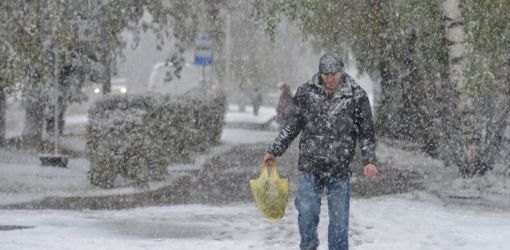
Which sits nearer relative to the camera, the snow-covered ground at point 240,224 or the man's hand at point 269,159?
the man's hand at point 269,159

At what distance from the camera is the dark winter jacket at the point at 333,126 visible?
25.9 feet

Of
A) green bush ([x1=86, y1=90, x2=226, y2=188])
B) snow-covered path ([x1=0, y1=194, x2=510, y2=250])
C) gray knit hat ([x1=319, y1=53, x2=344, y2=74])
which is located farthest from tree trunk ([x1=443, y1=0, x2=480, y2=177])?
gray knit hat ([x1=319, y1=53, x2=344, y2=74])

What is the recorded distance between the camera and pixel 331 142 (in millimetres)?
7898

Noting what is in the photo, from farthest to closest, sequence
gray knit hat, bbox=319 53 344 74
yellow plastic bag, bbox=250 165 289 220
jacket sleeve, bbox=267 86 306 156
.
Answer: yellow plastic bag, bbox=250 165 289 220 < jacket sleeve, bbox=267 86 306 156 < gray knit hat, bbox=319 53 344 74

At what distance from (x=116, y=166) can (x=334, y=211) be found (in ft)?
22.2

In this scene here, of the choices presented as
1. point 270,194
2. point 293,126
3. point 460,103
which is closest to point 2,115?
point 460,103

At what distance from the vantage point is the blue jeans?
7941 mm

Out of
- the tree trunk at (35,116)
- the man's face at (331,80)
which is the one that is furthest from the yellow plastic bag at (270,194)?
the tree trunk at (35,116)

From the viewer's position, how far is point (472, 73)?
1248 centimetres

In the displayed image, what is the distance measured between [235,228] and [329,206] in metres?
2.75

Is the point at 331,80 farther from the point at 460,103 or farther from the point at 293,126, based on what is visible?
the point at 460,103

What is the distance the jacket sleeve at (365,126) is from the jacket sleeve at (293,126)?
446 mm

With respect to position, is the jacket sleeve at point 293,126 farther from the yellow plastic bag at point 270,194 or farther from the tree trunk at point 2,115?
the tree trunk at point 2,115

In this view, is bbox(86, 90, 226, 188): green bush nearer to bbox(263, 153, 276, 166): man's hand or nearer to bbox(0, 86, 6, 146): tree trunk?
bbox(263, 153, 276, 166): man's hand
